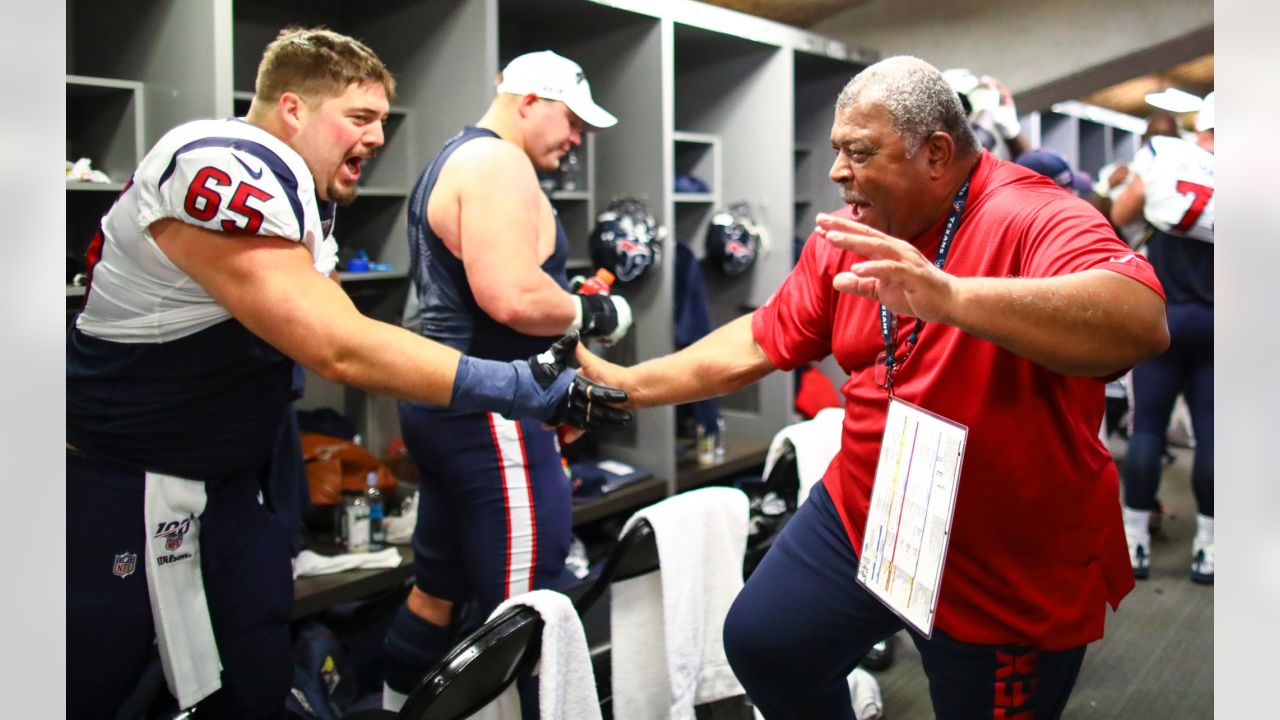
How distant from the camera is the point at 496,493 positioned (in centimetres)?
204

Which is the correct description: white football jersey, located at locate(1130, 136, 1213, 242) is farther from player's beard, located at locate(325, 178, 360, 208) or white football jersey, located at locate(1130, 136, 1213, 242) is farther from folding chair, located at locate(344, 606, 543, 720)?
folding chair, located at locate(344, 606, 543, 720)

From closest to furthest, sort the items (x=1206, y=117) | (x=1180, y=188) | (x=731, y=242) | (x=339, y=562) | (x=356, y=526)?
(x=339, y=562)
(x=356, y=526)
(x=1180, y=188)
(x=1206, y=117)
(x=731, y=242)

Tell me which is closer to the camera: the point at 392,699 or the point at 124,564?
the point at 124,564

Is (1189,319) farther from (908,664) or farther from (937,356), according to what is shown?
(937,356)

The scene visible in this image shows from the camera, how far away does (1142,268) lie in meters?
1.20

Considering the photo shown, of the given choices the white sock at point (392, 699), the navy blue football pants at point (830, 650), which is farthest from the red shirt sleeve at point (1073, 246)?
the white sock at point (392, 699)

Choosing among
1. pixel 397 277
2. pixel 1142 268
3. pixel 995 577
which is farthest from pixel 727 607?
pixel 397 277

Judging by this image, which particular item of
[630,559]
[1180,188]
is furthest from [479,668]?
[1180,188]

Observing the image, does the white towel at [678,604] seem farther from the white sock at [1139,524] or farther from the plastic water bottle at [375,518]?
the white sock at [1139,524]

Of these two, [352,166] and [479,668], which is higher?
[352,166]

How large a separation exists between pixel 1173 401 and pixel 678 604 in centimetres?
240

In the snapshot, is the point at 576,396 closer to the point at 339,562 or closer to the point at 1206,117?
the point at 339,562

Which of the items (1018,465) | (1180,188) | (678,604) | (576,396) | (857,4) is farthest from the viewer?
(857,4)

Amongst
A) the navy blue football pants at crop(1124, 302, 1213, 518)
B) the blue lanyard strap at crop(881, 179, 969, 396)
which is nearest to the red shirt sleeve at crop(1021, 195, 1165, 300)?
the blue lanyard strap at crop(881, 179, 969, 396)
